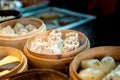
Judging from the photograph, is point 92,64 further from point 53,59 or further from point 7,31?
point 7,31

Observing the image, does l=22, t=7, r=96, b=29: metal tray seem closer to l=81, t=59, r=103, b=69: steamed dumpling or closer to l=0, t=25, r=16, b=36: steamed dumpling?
l=0, t=25, r=16, b=36: steamed dumpling

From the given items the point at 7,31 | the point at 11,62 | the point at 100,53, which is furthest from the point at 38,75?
the point at 7,31

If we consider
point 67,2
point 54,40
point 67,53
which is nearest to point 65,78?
point 67,53

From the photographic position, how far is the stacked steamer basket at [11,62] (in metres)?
1.26

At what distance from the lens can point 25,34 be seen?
1684 millimetres

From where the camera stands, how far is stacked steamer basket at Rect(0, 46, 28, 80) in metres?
1.26

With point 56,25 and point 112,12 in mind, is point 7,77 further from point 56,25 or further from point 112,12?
point 112,12

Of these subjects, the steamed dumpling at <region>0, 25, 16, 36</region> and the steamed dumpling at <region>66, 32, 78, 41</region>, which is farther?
the steamed dumpling at <region>0, 25, 16, 36</region>

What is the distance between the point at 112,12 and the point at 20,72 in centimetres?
293

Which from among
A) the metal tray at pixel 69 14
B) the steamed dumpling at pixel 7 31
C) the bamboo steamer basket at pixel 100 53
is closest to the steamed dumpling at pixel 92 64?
the bamboo steamer basket at pixel 100 53

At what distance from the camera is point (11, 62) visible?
1424mm

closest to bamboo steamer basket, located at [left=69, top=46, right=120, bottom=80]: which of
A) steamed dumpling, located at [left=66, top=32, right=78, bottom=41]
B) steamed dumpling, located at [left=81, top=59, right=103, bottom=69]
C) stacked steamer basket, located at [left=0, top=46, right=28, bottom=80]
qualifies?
steamed dumpling, located at [left=81, top=59, right=103, bottom=69]

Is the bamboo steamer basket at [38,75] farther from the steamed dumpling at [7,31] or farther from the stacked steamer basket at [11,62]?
the steamed dumpling at [7,31]

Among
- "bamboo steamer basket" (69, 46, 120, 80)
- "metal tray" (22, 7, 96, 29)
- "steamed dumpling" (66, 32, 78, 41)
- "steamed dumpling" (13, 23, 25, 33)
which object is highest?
"steamed dumpling" (66, 32, 78, 41)
